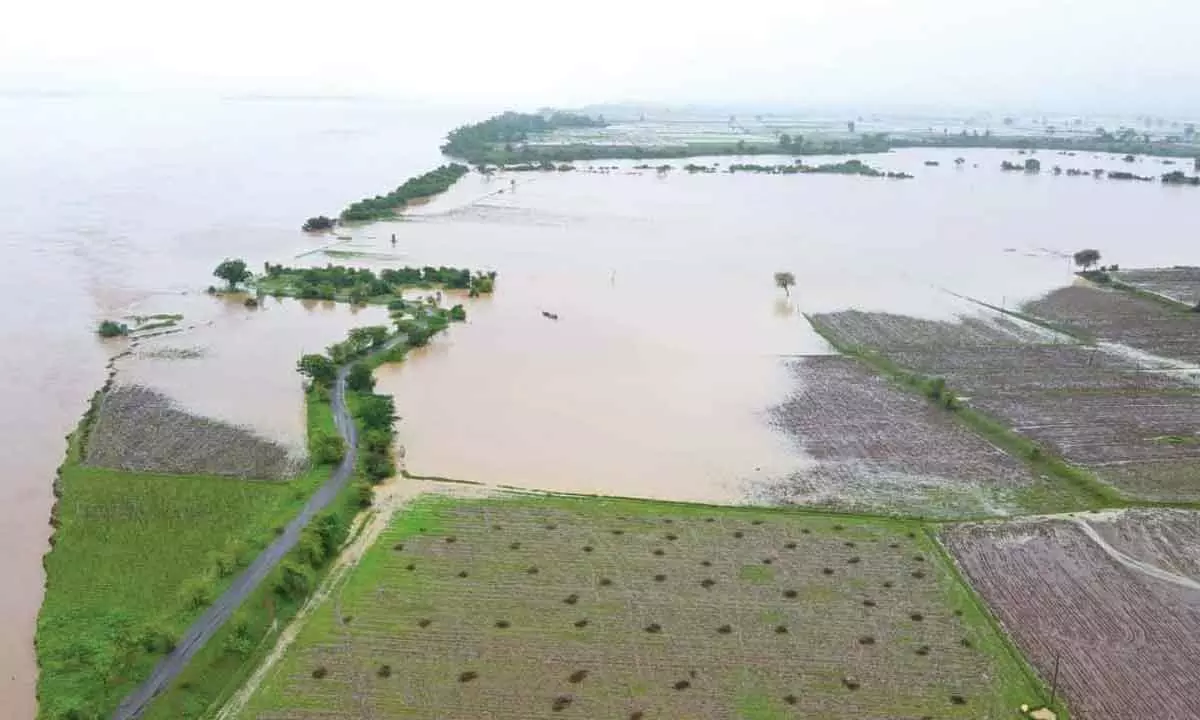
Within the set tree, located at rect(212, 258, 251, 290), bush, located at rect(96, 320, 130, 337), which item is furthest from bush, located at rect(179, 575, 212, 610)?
tree, located at rect(212, 258, 251, 290)

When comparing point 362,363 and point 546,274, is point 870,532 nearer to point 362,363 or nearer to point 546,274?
point 362,363

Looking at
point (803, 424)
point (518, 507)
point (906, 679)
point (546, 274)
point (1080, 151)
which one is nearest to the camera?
point (906, 679)

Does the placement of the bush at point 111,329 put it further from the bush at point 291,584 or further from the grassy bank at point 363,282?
the bush at point 291,584

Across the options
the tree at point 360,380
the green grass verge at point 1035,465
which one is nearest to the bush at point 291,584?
the tree at point 360,380

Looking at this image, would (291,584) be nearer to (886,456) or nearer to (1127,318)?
(886,456)

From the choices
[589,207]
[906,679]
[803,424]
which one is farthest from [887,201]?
[906,679]
